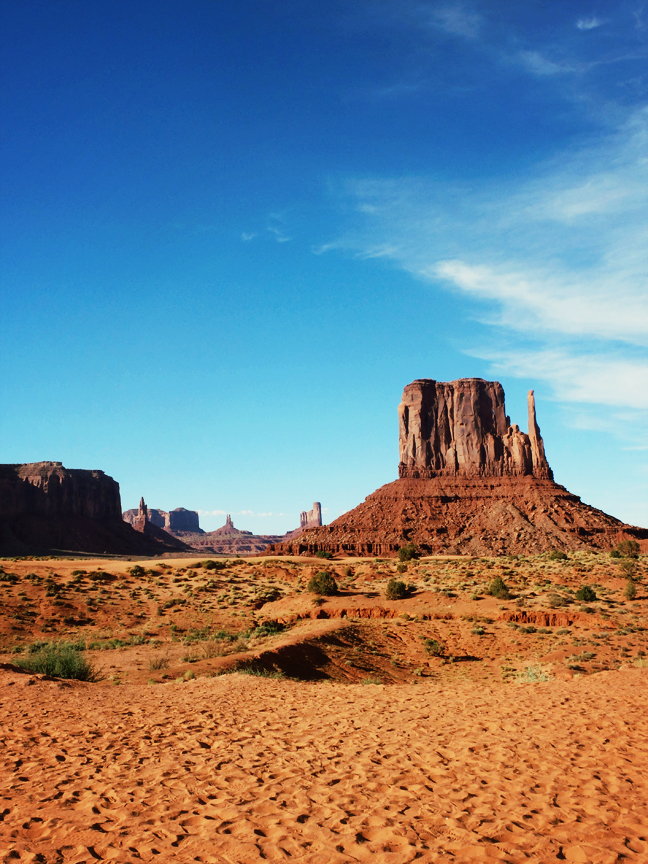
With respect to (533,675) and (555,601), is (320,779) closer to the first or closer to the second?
(533,675)

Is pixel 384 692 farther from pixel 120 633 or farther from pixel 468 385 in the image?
pixel 468 385

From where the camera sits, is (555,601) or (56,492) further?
(56,492)

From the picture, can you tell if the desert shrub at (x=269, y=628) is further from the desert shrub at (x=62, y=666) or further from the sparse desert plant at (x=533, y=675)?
the sparse desert plant at (x=533, y=675)

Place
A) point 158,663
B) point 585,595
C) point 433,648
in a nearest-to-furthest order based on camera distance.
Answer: point 158,663, point 433,648, point 585,595

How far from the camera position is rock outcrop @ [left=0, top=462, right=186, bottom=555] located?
12650 cm

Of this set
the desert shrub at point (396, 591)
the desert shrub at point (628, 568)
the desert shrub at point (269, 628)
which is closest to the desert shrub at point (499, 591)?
the desert shrub at point (396, 591)

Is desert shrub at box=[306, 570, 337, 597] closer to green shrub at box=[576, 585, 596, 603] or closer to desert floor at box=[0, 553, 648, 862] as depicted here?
desert floor at box=[0, 553, 648, 862]

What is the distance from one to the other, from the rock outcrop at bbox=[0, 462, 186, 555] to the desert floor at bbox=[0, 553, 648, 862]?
108 meters

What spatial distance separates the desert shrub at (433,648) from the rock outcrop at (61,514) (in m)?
106

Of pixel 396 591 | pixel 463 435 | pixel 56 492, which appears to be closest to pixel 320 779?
pixel 396 591

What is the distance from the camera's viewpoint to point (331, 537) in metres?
96.8

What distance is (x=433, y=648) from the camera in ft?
87.7

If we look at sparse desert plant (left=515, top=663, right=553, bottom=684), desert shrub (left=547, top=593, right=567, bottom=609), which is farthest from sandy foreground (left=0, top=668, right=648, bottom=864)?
→ desert shrub (left=547, top=593, right=567, bottom=609)

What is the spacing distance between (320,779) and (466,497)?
99078 millimetres
